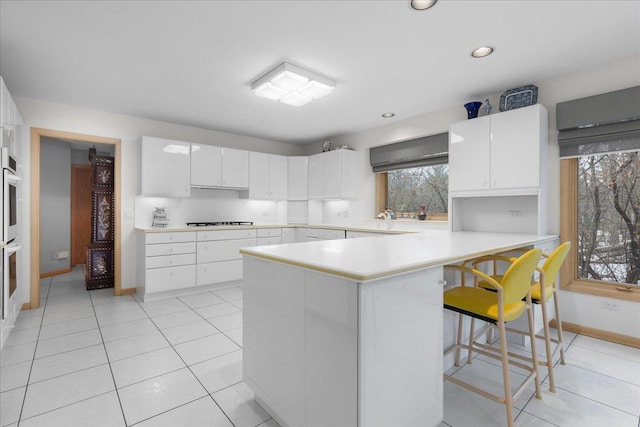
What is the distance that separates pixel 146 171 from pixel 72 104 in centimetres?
110

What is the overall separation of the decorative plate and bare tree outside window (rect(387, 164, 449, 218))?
1.10 metres

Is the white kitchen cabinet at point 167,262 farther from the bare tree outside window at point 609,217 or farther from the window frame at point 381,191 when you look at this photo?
the bare tree outside window at point 609,217

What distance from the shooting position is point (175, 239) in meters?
4.07

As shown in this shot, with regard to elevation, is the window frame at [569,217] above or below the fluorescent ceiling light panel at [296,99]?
below

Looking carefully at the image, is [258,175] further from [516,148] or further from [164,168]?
[516,148]

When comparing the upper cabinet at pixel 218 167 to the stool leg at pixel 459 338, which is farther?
the upper cabinet at pixel 218 167

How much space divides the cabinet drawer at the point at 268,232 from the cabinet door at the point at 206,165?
37.3 inches

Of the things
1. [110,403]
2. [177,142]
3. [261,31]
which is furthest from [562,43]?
[177,142]

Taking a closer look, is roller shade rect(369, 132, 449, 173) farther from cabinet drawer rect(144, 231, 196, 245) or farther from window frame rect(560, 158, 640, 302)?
cabinet drawer rect(144, 231, 196, 245)

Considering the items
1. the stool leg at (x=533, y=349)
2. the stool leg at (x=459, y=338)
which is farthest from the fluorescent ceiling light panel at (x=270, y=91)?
the stool leg at (x=533, y=349)

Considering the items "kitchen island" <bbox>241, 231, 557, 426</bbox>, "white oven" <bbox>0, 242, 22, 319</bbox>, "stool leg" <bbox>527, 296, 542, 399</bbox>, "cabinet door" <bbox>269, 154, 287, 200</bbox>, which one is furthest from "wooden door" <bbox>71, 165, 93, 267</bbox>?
"stool leg" <bbox>527, 296, 542, 399</bbox>

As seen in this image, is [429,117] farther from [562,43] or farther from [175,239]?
[175,239]

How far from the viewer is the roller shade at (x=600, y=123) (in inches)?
102

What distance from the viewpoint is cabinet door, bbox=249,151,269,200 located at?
513cm
